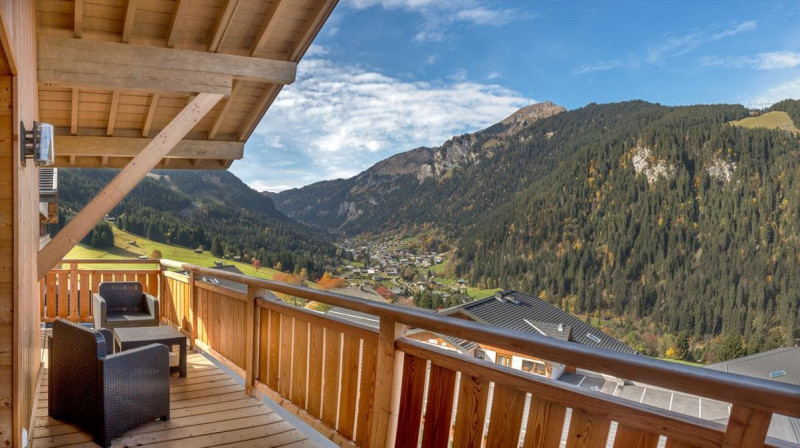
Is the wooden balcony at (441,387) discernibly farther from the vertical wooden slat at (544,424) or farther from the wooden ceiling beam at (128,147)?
the wooden ceiling beam at (128,147)

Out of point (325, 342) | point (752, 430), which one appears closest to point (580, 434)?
point (752, 430)

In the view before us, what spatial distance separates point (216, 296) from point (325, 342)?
2.02 meters

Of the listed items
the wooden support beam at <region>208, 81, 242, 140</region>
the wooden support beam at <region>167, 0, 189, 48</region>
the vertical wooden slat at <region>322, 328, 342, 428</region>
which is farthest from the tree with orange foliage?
the vertical wooden slat at <region>322, 328, 342, 428</region>

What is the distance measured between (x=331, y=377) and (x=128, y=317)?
130 inches

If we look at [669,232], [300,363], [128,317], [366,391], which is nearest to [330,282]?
[128,317]

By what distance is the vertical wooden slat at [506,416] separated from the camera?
5.53 ft

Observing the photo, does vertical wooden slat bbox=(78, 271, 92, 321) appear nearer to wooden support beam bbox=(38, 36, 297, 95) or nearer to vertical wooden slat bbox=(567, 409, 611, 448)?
wooden support beam bbox=(38, 36, 297, 95)

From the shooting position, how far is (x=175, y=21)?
11.5 ft

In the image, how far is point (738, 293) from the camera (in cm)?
5822

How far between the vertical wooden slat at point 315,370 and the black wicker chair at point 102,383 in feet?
3.43

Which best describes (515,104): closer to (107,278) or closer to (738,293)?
(738,293)

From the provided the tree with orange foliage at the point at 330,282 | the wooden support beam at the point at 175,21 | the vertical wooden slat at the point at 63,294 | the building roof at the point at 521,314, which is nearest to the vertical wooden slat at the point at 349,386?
the wooden support beam at the point at 175,21

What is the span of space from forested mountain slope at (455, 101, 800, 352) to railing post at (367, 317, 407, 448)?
6002 centimetres

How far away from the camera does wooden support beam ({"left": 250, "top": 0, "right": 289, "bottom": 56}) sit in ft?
12.0
